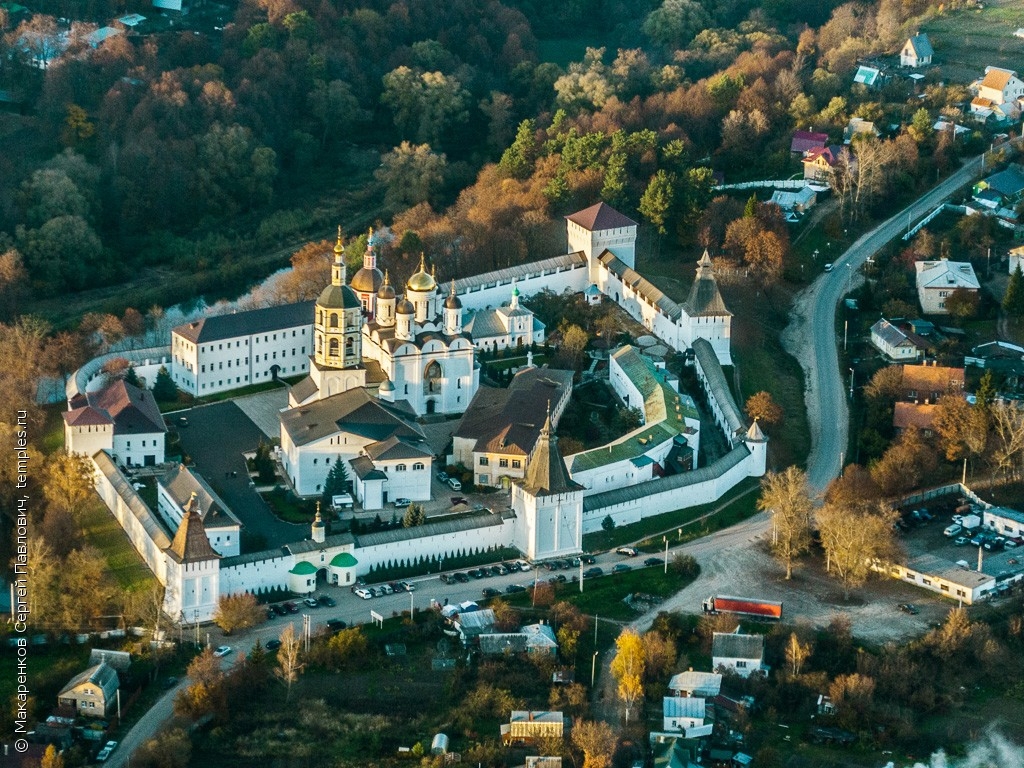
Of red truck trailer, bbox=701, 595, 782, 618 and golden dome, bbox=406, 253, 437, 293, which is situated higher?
golden dome, bbox=406, 253, 437, 293

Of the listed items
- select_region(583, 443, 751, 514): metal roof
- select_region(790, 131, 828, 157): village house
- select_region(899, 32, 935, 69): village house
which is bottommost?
select_region(583, 443, 751, 514): metal roof

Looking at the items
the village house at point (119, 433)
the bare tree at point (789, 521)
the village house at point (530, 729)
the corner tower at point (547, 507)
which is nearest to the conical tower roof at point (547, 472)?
the corner tower at point (547, 507)

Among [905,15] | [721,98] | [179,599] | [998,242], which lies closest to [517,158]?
[721,98]

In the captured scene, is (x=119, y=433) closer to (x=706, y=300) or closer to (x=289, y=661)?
(x=289, y=661)

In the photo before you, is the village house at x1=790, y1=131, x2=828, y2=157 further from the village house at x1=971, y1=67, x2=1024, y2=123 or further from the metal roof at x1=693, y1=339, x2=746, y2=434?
the metal roof at x1=693, y1=339, x2=746, y2=434

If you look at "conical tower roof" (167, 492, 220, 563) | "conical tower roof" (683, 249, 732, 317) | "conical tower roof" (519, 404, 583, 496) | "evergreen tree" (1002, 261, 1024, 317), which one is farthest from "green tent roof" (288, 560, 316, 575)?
"evergreen tree" (1002, 261, 1024, 317)

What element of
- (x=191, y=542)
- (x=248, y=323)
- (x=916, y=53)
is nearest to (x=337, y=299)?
(x=248, y=323)

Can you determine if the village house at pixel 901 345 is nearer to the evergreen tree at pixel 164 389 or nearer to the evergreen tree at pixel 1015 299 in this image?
the evergreen tree at pixel 1015 299
